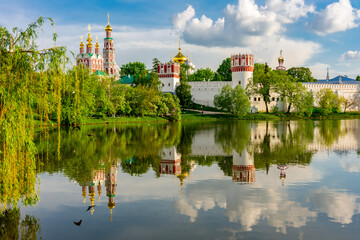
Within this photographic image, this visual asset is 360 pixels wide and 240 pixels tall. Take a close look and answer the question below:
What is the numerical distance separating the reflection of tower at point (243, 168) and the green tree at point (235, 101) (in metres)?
48.5

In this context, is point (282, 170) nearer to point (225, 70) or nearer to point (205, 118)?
point (205, 118)

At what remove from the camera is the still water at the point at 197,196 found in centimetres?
803

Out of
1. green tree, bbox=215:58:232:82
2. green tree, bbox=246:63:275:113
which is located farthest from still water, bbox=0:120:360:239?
green tree, bbox=215:58:232:82

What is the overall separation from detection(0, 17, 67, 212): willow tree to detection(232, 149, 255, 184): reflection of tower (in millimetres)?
7240

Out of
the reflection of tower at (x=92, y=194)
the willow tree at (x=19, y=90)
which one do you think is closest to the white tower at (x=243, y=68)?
the reflection of tower at (x=92, y=194)

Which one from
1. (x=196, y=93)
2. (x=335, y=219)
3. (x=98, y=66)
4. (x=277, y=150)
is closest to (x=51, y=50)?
(x=335, y=219)

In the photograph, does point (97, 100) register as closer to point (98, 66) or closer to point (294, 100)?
point (294, 100)

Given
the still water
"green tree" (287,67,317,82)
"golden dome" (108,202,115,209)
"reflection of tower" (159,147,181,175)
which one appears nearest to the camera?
the still water

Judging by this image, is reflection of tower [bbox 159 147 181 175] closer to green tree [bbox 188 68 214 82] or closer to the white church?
the white church

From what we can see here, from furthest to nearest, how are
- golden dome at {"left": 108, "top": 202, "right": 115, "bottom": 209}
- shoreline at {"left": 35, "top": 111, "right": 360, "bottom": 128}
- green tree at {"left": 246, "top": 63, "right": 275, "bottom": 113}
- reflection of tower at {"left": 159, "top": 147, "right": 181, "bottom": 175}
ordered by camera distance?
green tree at {"left": 246, "top": 63, "right": 275, "bottom": 113}
shoreline at {"left": 35, "top": 111, "right": 360, "bottom": 128}
reflection of tower at {"left": 159, "top": 147, "right": 181, "bottom": 175}
golden dome at {"left": 108, "top": 202, "right": 115, "bottom": 209}

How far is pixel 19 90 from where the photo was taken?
7867 millimetres

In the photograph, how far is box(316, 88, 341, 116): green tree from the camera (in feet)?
239

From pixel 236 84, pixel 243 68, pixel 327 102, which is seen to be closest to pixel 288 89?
pixel 327 102

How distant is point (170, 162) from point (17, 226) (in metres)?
9.34
